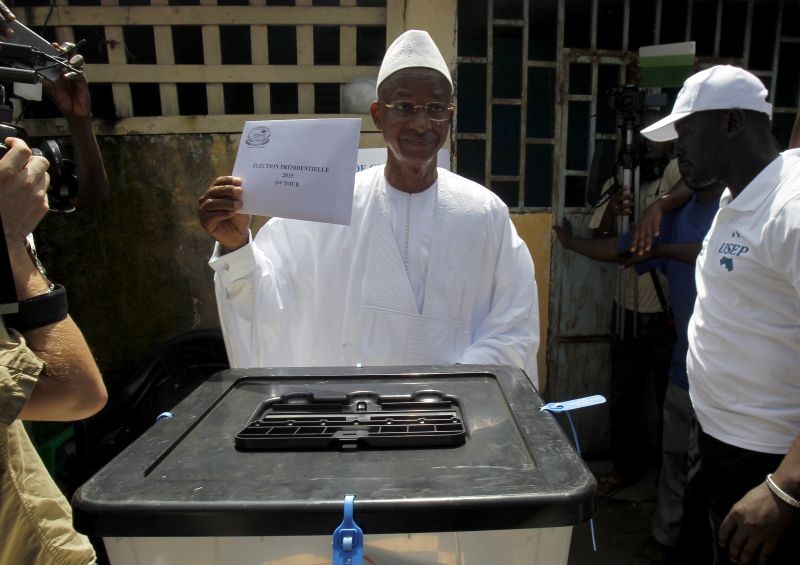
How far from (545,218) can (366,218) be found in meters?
1.82

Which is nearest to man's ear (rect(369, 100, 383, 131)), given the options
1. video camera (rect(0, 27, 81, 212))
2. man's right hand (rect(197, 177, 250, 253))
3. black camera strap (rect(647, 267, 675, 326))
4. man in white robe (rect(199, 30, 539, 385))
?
man in white robe (rect(199, 30, 539, 385))

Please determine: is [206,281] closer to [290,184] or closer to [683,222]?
[290,184]

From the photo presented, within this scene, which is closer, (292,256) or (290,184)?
(290,184)

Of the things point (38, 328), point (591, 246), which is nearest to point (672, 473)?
point (591, 246)

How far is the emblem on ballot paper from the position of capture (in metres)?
1.59

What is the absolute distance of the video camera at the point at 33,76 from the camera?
1107 millimetres

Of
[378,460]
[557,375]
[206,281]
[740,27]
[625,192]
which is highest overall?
[740,27]

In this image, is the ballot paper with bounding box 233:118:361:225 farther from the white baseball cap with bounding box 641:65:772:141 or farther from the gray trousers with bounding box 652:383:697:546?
the gray trousers with bounding box 652:383:697:546

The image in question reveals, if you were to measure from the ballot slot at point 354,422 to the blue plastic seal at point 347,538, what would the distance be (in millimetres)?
163

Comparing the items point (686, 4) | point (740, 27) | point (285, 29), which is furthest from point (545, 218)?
point (285, 29)

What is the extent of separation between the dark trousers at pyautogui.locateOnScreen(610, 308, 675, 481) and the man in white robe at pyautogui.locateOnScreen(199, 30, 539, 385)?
5.32 ft

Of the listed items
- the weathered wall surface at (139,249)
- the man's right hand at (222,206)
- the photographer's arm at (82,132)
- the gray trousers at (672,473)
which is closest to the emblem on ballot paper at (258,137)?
the man's right hand at (222,206)

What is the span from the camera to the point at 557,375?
3594 mm

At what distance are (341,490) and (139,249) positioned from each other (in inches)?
109
